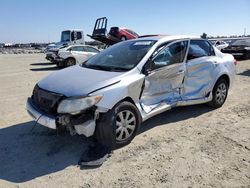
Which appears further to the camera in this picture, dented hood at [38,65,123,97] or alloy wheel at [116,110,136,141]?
alloy wheel at [116,110,136,141]

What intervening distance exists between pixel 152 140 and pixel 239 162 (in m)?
1.36

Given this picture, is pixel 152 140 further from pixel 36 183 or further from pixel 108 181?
pixel 36 183

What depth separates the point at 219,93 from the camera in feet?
20.6

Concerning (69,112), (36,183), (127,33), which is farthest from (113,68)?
(127,33)

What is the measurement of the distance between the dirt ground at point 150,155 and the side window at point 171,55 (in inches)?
46.1

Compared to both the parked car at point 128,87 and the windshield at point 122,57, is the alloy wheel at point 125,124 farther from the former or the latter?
the windshield at point 122,57

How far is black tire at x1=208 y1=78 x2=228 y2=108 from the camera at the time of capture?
20.2 feet

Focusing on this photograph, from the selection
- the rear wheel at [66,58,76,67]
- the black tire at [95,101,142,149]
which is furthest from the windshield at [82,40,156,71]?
the rear wheel at [66,58,76,67]

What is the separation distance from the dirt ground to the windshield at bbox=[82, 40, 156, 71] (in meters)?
1.23

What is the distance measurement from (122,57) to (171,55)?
93cm

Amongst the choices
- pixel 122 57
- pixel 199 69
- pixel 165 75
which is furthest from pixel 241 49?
pixel 122 57

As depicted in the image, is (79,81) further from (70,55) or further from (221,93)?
(70,55)

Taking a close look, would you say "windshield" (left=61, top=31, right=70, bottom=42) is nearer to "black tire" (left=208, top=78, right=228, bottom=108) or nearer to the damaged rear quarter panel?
"black tire" (left=208, top=78, right=228, bottom=108)

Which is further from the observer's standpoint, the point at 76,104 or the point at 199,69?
the point at 199,69
